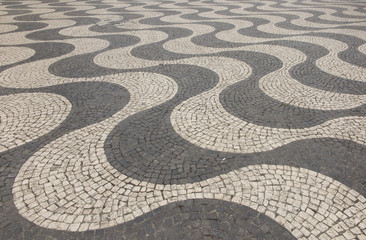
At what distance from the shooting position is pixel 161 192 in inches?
142

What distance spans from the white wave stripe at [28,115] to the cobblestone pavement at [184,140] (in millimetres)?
37

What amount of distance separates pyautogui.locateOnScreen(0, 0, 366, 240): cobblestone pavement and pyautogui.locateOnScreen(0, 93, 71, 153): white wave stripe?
0.04 metres

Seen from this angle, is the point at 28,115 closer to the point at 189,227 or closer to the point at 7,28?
the point at 189,227

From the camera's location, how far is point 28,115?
17.9 feet

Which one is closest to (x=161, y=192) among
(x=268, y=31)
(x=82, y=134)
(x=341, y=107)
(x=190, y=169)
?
(x=190, y=169)

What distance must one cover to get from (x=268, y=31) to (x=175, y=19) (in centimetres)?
544

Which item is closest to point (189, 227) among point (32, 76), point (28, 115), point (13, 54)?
point (28, 115)

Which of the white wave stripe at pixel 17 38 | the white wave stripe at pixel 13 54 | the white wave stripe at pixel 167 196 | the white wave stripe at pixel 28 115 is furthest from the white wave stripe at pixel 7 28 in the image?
the white wave stripe at pixel 167 196

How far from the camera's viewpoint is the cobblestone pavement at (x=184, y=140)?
10.6 feet

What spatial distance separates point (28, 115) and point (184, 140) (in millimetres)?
3365

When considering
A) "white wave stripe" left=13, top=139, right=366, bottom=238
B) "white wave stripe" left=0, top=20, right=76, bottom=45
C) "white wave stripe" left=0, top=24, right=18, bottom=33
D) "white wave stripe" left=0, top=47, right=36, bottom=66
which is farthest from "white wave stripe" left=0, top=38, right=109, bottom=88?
"white wave stripe" left=0, top=24, right=18, bottom=33

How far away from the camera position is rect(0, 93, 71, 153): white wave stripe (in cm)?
477

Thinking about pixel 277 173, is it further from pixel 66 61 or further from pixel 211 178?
pixel 66 61

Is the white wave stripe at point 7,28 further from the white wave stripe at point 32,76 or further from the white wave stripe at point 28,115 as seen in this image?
the white wave stripe at point 28,115
